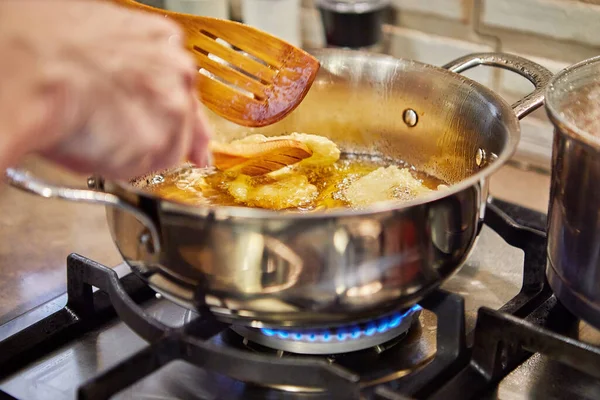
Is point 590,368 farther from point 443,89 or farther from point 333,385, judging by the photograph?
point 443,89

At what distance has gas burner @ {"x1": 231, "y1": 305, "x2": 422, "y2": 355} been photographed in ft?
2.25

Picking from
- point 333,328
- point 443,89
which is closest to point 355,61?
point 443,89

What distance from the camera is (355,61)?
92cm

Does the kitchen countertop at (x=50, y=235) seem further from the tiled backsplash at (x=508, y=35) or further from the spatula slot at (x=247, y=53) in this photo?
the spatula slot at (x=247, y=53)

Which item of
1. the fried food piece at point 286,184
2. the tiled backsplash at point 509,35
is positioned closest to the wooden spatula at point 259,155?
the fried food piece at point 286,184

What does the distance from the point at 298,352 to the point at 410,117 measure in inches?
13.6

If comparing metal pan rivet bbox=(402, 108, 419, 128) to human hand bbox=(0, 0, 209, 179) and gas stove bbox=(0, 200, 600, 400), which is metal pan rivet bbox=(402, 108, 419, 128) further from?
human hand bbox=(0, 0, 209, 179)

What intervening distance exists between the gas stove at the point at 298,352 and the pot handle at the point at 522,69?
0.15 meters

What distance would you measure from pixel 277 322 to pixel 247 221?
11 cm

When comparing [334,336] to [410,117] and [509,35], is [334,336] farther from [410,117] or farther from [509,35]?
[509,35]

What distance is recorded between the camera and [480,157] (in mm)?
798

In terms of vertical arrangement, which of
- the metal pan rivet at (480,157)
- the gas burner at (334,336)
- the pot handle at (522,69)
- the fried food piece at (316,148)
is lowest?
the gas burner at (334,336)

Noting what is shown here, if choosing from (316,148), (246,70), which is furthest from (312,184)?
(246,70)

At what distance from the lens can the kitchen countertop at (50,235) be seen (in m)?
0.86
